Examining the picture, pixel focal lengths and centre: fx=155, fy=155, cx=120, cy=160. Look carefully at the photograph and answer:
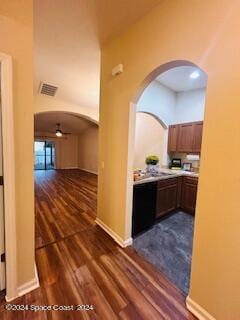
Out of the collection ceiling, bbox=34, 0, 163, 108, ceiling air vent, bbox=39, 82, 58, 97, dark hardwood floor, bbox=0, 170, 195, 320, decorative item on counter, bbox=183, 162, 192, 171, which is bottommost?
dark hardwood floor, bbox=0, 170, 195, 320

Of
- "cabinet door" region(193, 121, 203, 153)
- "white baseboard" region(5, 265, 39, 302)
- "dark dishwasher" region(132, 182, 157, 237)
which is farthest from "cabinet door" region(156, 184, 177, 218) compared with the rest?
"white baseboard" region(5, 265, 39, 302)

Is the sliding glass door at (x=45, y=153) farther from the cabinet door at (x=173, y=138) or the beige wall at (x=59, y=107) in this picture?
the cabinet door at (x=173, y=138)

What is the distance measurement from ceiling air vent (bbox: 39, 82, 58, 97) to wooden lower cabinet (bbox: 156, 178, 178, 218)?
3494 mm

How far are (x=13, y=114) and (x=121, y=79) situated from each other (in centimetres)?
149

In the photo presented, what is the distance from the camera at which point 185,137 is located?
3930 millimetres

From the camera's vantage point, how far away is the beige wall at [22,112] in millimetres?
1285

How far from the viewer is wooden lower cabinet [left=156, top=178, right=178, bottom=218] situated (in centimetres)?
297

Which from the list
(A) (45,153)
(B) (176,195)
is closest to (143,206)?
(B) (176,195)

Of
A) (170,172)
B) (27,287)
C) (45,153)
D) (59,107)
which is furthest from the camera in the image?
(45,153)

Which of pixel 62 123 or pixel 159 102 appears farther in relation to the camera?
pixel 62 123

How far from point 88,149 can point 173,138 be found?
20.1 feet

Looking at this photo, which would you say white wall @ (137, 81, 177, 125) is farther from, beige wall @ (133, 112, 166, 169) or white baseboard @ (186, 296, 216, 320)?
white baseboard @ (186, 296, 216, 320)

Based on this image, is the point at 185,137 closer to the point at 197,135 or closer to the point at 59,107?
the point at 197,135

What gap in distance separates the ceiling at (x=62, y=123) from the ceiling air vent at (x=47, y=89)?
2329 millimetres
